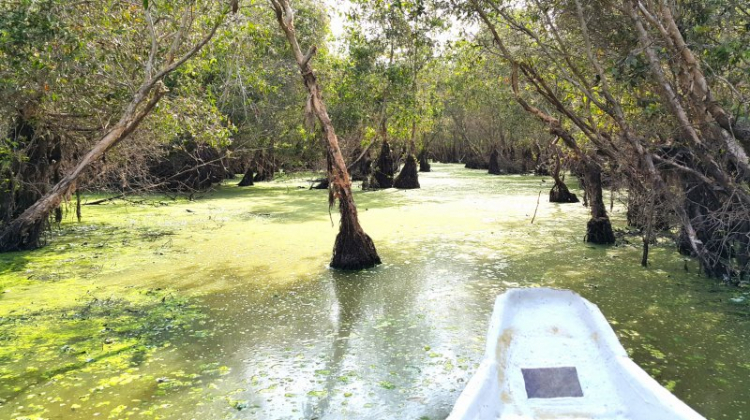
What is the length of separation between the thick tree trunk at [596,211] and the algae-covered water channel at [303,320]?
34 centimetres

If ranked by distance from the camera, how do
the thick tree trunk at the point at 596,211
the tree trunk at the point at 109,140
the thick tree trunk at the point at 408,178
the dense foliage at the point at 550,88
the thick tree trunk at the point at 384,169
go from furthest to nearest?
the thick tree trunk at the point at 408,178 < the thick tree trunk at the point at 384,169 < the thick tree trunk at the point at 596,211 < the tree trunk at the point at 109,140 < the dense foliage at the point at 550,88

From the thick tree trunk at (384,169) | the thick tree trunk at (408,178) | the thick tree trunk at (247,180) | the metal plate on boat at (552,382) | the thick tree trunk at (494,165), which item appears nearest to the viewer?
the metal plate on boat at (552,382)

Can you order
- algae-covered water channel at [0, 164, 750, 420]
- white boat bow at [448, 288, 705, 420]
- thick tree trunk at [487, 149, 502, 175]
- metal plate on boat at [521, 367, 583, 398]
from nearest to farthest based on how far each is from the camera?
white boat bow at [448, 288, 705, 420] → metal plate on boat at [521, 367, 583, 398] → algae-covered water channel at [0, 164, 750, 420] → thick tree trunk at [487, 149, 502, 175]

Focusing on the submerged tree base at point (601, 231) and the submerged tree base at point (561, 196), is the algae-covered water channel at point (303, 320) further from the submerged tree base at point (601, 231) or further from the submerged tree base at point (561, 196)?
the submerged tree base at point (561, 196)

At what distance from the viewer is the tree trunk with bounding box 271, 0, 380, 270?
8133 millimetres

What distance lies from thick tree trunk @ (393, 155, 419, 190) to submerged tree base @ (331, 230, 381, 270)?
15.7 meters

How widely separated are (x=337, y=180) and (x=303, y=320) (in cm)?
275

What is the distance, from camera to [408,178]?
80.0 ft

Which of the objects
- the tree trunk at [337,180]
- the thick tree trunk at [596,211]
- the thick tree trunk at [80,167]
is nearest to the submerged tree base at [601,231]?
the thick tree trunk at [596,211]

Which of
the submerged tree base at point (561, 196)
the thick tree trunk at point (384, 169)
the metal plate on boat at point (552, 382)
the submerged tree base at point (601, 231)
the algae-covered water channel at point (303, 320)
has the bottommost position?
the algae-covered water channel at point (303, 320)

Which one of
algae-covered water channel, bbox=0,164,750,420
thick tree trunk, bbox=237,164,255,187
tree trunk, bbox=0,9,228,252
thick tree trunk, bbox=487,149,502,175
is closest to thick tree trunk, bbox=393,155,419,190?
thick tree trunk, bbox=237,164,255,187

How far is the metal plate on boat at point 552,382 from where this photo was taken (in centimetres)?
350

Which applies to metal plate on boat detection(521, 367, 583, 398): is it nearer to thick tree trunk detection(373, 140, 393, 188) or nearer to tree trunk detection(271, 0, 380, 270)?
tree trunk detection(271, 0, 380, 270)

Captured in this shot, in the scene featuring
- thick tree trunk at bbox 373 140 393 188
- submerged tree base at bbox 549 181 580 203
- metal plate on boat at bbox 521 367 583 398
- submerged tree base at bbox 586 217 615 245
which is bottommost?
metal plate on boat at bbox 521 367 583 398
